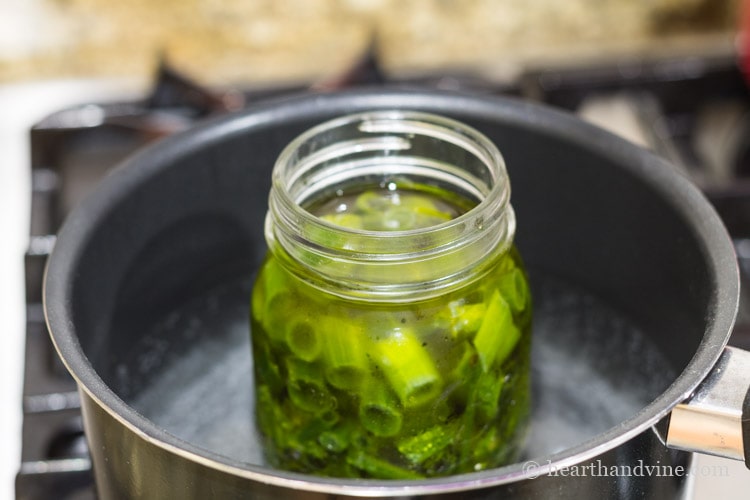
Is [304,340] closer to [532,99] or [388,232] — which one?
[388,232]

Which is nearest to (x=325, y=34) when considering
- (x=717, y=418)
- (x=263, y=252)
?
(x=263, y=252)

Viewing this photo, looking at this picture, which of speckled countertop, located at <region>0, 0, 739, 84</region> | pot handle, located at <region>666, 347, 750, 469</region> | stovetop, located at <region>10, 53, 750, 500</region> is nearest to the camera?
pot handle, located at <region>666, 347, 750, 469</region>

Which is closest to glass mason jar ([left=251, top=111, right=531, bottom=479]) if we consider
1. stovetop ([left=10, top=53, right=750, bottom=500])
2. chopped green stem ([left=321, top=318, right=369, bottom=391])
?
chopped green stem ([left=321, top=318, right=369, bottom=391])

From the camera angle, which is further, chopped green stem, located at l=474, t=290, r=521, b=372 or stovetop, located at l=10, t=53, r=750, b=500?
stovetop, located at l=10, t=53, r=750, b=500

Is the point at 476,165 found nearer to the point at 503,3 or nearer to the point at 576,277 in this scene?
the point at 576,277

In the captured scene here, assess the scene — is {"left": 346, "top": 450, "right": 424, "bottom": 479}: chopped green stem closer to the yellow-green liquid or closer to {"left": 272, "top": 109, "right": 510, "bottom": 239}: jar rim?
the yellow-green liquid

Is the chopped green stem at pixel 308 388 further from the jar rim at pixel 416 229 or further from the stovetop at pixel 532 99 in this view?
the stovetop at pixel 532 99
